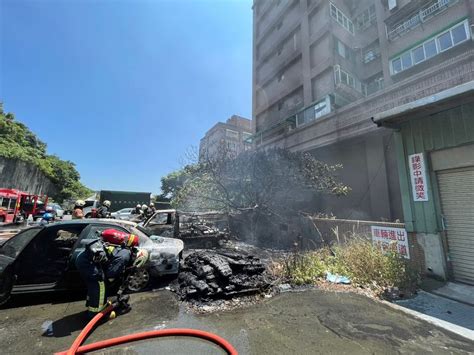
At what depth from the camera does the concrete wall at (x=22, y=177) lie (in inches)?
798

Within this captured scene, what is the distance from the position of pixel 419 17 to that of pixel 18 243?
68.5ft

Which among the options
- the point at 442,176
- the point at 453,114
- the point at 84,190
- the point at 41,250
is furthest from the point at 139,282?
the point at 84,190

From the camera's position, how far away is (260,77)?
1078 inches

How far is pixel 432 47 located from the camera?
41.7ft

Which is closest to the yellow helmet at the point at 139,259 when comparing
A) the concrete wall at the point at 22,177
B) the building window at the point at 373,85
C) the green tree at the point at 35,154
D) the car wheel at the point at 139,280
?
the car wheel at the point at 139,280

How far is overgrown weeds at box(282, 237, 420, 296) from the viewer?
16.1 feet

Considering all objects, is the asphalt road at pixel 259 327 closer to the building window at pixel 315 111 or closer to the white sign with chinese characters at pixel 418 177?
the white sign with chinese characters at pixel 418 177

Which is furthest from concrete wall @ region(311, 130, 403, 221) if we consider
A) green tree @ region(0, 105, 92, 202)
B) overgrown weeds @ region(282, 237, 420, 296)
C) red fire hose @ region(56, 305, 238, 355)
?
green tree @ region(0, 105, 92, 202)

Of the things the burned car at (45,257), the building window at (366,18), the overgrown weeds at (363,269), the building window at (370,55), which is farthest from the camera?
the building window at (366,18)

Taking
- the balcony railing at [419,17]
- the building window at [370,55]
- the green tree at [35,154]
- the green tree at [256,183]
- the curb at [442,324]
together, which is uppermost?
the building window at [370,55]

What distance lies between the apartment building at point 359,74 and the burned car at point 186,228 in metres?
8.95

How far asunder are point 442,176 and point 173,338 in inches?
252

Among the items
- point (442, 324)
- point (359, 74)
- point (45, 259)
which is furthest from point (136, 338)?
point (359, 74)

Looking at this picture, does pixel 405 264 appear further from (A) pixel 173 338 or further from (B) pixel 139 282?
(B) pixel 139 282
